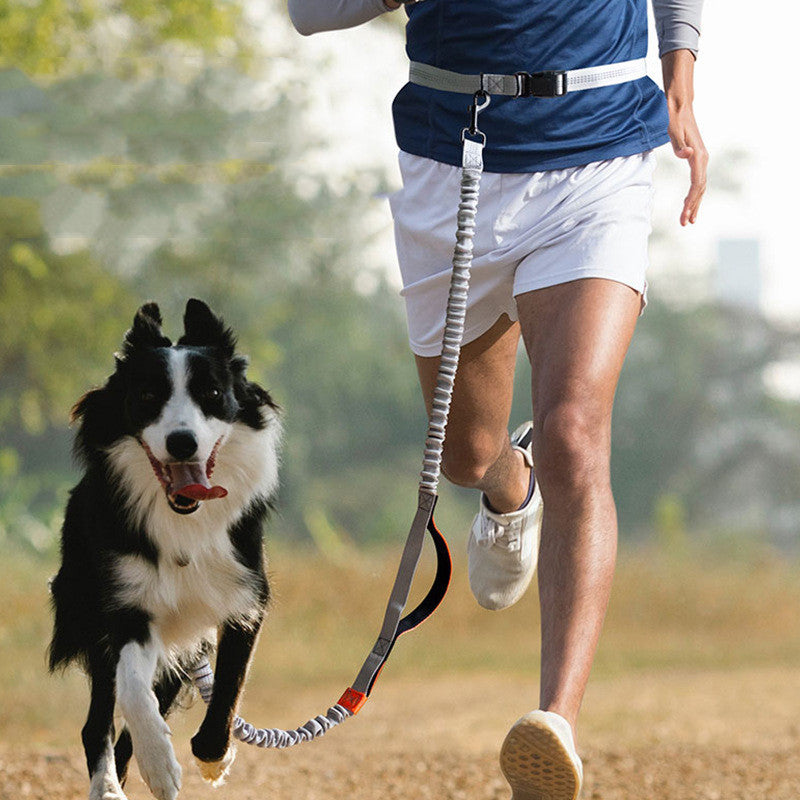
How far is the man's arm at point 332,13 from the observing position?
2.92m

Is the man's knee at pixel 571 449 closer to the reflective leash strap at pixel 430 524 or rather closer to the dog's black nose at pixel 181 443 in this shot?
the reflective leash strap at pixel 430 524

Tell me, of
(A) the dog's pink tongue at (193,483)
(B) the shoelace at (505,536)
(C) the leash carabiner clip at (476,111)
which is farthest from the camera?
(B) the shoelace at (505,536)

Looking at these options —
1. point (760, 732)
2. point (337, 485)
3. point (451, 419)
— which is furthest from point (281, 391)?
point (451, 419)

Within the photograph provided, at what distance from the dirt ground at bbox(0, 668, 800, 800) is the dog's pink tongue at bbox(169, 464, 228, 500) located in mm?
1160

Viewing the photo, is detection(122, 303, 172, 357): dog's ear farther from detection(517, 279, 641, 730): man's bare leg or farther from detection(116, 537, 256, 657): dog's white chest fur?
detection(517, 279, 641, 730): man's bare leg

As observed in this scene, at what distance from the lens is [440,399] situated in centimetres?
298

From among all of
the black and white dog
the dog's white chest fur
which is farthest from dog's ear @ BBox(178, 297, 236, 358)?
the dog's white chest fur

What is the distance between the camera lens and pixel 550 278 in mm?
3070

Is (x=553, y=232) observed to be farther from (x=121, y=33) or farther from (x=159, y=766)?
(x=121, y=33)

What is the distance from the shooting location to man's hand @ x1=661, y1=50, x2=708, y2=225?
3.25m

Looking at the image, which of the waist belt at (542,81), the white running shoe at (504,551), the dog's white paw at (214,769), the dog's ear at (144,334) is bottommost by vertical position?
the white running shoe at (504,551)

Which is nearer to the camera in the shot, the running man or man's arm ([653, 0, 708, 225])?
the running man

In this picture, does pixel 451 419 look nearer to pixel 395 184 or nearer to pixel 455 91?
pixel 455 91

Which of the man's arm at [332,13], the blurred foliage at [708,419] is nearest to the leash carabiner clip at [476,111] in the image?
the man's arm at [332,13]
